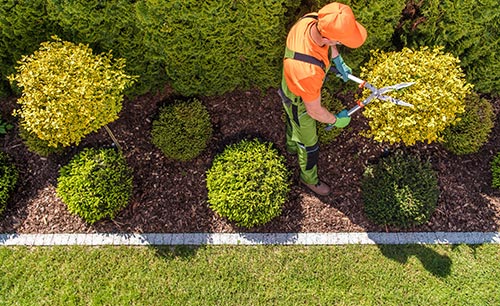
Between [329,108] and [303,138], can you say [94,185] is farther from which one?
[329,108]

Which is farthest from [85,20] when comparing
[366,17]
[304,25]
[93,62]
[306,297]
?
[306,297]

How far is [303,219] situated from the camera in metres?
6.59

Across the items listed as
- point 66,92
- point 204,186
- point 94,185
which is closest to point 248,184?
point 204,186

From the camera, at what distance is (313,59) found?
4.78 metres

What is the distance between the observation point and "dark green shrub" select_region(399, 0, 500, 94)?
5766 millimetres

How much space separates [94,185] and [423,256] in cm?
508

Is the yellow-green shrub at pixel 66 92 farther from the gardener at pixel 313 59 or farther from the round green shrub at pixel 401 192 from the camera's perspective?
the round green shrub at pixel 401 192

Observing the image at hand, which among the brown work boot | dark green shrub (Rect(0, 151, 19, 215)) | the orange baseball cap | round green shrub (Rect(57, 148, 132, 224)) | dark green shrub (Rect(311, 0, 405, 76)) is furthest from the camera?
the brown work boot

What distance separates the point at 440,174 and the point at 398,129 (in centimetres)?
188

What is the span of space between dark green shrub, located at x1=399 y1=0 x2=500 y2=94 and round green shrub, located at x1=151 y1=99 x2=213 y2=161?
333 cm

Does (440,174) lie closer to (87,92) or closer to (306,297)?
(306,297)

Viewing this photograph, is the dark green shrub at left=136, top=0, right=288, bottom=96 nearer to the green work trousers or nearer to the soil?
the soil

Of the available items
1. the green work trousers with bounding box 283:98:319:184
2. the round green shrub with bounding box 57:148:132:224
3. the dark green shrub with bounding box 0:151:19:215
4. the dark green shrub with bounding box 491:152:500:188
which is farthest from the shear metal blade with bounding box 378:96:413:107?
the dark green shrub with bounding box 0:151:19:215

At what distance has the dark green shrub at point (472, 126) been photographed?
6.51 m
